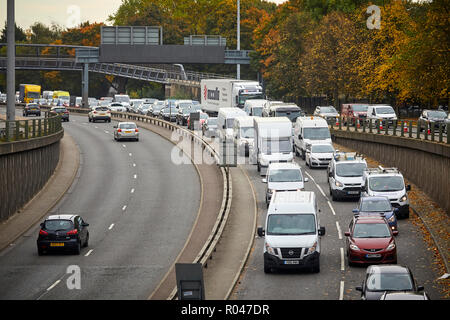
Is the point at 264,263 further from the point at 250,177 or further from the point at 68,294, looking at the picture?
the point at 250,177

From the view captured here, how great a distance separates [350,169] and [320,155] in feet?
32.2

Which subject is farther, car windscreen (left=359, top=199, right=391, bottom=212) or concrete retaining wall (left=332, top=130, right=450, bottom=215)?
concrete retaining wall (left=332, top=130, right=450, bottom=215)

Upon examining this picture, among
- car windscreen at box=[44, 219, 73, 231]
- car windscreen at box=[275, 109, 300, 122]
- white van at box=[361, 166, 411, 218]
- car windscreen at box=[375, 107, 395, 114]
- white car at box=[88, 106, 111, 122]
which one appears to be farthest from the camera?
white car at box=[88, 106, 111, 122]

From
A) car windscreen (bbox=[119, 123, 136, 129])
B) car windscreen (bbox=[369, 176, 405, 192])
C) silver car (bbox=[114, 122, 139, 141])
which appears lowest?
car windscreen (bbox=[369, 176, 405, 192])

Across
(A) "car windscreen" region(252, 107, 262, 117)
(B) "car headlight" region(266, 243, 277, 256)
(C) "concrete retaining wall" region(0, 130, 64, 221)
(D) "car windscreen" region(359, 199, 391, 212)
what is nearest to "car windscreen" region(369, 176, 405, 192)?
(D) "car windscreen" region(359, 199, 391, 212)

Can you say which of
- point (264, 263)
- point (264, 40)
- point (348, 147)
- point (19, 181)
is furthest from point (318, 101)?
point (264, 263)

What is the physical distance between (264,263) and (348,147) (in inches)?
1341

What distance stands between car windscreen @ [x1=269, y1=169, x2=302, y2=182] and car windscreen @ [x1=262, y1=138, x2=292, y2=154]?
7.49 m

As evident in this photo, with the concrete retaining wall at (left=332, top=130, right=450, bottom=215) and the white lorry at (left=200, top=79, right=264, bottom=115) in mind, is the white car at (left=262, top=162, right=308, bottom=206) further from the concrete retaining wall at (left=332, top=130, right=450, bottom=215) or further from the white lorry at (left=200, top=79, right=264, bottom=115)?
the white lorry at (left=200, top=79, right=264, bottom=115)

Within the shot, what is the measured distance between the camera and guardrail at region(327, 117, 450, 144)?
143ft

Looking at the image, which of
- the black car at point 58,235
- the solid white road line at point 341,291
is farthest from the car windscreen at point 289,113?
the solid white road line at point 341,291

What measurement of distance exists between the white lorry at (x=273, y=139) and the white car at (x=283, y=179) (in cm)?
678
